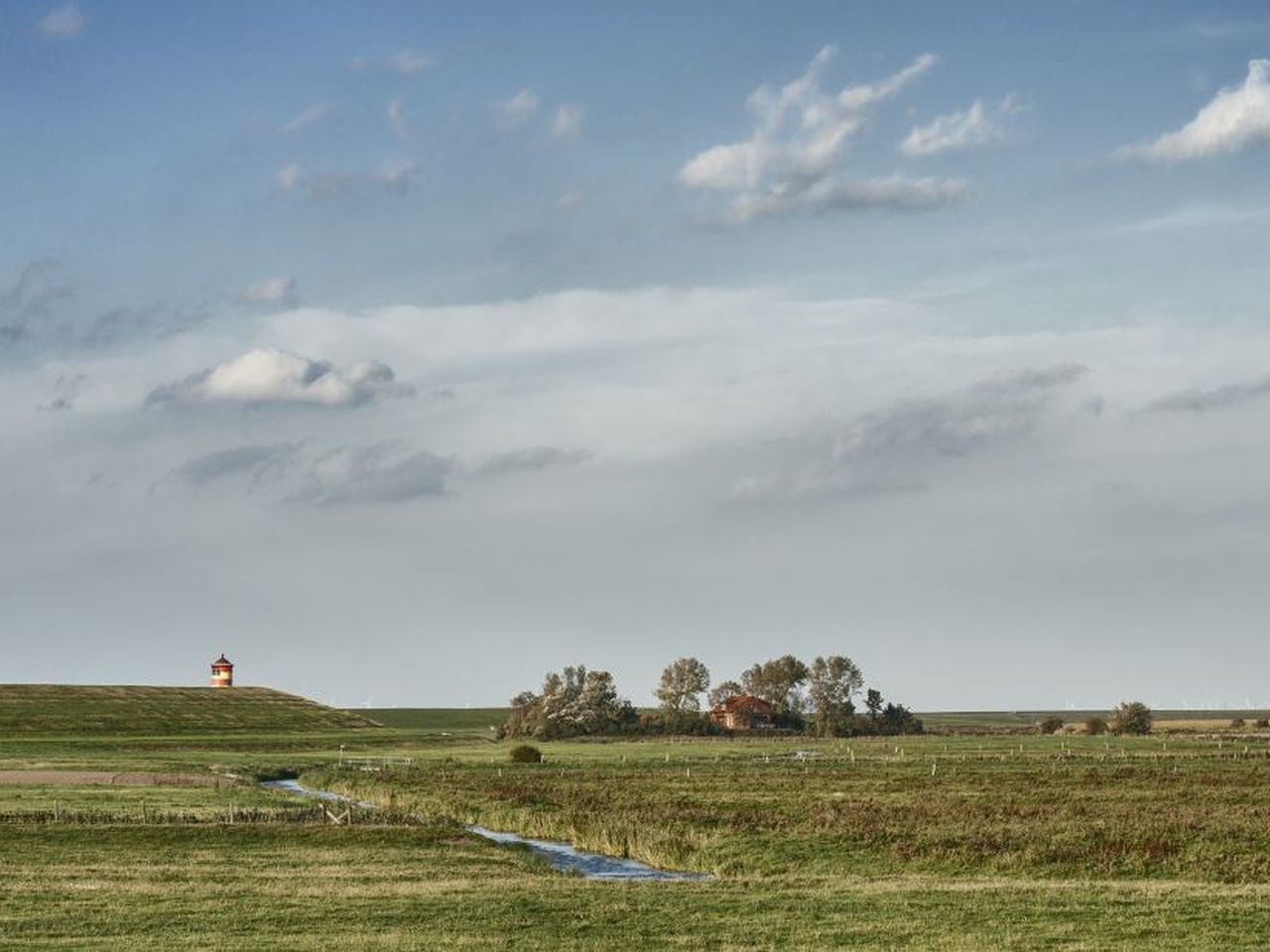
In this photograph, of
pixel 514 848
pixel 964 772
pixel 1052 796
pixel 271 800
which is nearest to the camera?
pixel 514 848

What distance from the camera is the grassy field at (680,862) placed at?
37.0m

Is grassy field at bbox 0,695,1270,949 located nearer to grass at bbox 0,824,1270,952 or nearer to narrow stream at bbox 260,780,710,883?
grass at bbox 0,824,1270,952

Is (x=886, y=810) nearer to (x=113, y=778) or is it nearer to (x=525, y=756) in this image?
(x=113, y=778)

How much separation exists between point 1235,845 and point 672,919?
24869mm

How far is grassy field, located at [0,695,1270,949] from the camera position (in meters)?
37.0

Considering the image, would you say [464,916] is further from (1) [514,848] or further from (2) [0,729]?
(2) [0,729]

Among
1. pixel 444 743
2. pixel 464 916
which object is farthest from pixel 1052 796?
Result: pixel 444 743

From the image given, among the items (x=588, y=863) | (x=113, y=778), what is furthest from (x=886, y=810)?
(x=113, y=778)

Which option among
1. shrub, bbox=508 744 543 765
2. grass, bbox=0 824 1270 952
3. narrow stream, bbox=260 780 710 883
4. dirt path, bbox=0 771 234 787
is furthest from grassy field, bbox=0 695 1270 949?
shrub, bbox=508 744 543 765

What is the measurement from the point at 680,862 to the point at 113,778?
55.1m

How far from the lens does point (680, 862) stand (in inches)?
2329

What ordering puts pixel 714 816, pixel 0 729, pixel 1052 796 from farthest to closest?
pixel 0 729 < pixel 1052 796 < pixel 714 816

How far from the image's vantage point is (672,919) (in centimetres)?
3947

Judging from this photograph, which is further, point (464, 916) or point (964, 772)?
point (964, 772)
